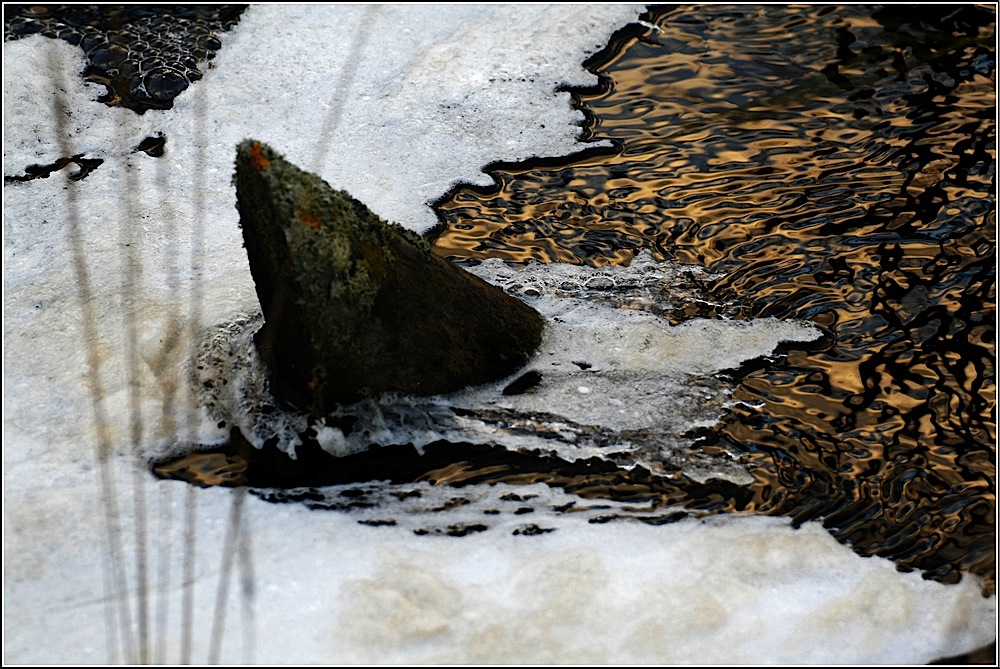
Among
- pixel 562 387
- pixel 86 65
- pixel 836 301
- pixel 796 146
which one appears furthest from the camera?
pixel 86 65

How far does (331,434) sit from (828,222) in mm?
2007

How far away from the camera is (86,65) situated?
14.4 feet

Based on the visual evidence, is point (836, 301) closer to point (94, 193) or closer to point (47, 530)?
point (47, 530)

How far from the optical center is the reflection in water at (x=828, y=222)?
2.66 m

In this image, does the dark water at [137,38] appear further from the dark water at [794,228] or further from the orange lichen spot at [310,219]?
the orange lichen spot at [310,219]

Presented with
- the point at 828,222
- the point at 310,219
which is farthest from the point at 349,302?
the point at 828,222

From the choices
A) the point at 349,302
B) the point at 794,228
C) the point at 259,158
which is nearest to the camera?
the point at 259,158

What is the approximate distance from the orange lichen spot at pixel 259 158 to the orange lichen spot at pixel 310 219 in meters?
0.14

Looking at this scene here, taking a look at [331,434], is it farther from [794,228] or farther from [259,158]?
[794,228]

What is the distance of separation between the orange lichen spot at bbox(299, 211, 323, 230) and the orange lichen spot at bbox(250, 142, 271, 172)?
0.47ft

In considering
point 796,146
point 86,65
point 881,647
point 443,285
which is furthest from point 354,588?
point 86,65

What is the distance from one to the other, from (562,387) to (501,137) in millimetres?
1483

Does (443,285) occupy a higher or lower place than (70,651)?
higher

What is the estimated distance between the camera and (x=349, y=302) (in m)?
2.62
